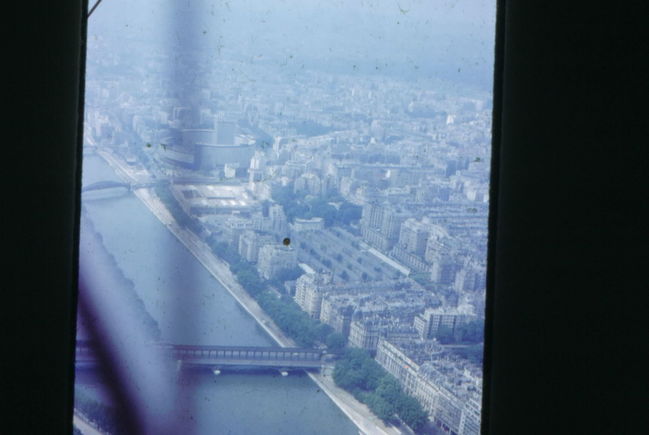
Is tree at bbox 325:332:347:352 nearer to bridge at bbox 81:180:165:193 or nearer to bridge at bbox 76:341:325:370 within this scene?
bridge at bbox 76:341:325:370

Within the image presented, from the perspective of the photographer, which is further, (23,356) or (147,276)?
(147,276)

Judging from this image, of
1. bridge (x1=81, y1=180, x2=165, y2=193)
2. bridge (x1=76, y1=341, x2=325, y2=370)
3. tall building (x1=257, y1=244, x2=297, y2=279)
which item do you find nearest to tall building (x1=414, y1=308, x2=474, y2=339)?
bridge (x1=76, y1=341, x2=325, y2=370)

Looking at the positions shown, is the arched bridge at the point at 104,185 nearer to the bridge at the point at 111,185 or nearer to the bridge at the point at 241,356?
the bridge at the point at 111,185

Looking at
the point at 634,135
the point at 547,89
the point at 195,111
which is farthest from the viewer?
the point at 195,111

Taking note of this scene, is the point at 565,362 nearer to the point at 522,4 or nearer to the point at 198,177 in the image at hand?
the point at 522,4

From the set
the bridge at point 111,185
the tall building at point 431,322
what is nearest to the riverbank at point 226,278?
the bridge at point 111,185

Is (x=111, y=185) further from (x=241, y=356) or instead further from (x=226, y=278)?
(x=241, y=356)

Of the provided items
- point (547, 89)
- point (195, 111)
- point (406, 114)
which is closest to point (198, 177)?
point (195, 111)

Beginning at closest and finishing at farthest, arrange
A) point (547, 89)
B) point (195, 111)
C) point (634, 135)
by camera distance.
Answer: point (634, 135) → point (547, 89) → point (195, 111)
